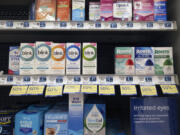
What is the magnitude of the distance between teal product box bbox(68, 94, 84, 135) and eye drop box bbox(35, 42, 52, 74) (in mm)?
303

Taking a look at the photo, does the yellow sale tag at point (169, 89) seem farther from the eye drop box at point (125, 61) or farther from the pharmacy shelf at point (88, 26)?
the pharmacy shelf at point (88, 26)

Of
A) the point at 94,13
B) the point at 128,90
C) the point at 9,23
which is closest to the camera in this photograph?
the point at 128,90

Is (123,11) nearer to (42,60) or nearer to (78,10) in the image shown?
(78,10)

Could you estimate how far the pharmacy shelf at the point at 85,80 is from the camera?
3.53 ft

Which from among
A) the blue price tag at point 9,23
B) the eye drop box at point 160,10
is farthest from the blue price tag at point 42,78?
the eye drop box at point 160,10

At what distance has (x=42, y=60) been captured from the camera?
111 cm

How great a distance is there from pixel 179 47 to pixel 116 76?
0.56m

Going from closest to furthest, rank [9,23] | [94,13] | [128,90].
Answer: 1. [128,90]
2. [9,23]
3. [94,13]

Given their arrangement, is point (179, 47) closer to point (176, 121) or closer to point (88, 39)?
point (176, 121)

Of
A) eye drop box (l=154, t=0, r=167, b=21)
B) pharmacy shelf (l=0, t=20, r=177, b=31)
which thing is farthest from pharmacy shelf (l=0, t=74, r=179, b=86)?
eye drop box (l=154, t=0, r=167, b=21)

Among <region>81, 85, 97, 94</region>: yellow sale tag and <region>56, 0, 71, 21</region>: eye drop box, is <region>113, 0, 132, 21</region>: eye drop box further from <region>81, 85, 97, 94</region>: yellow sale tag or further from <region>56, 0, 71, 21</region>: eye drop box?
<region>81, 85, 97, 94</region>: yellow sale tag

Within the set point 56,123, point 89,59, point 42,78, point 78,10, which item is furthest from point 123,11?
point 56,123

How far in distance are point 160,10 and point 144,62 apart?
1.55 feet

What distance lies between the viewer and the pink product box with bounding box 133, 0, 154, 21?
1161 millimetres
